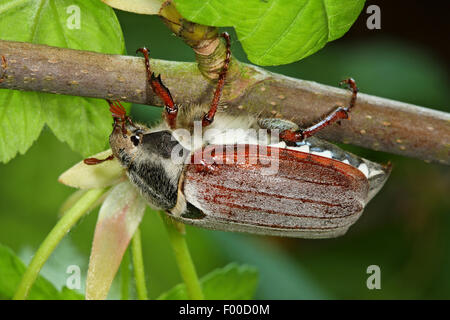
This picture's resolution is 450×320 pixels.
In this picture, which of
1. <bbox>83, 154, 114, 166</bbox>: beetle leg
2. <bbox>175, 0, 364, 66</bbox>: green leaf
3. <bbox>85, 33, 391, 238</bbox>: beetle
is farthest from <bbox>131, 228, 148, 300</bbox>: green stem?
<bbox>175, 0, 364, 66</bbox>: green leaf

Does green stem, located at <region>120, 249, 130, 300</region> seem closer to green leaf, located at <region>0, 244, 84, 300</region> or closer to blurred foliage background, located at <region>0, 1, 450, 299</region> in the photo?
green leaf, located at <region>0, 244, 84, 300</region>

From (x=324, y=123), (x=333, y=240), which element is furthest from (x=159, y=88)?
(x=333, y=240)

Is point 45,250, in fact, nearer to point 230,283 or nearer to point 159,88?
point 159,88

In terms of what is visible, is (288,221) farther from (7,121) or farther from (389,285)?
(389,285)

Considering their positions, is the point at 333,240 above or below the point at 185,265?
above

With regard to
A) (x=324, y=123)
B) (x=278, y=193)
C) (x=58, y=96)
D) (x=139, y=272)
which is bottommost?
(x=139, y=272)

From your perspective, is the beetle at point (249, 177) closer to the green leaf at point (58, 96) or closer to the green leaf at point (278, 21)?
the green leaf at point (58, 96)
